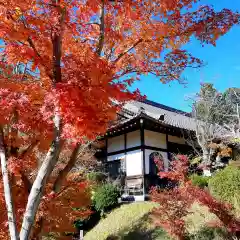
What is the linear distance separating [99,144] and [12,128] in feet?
47.0

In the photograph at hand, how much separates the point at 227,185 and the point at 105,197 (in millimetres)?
6402

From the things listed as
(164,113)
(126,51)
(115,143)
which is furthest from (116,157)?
(126,51)

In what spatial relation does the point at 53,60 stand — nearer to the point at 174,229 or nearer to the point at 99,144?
the point at 174,229

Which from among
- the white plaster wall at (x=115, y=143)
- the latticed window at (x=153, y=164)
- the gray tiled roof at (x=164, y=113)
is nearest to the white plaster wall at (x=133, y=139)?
the white plaster wall at (x=115, y=143)

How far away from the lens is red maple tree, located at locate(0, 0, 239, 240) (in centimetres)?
536

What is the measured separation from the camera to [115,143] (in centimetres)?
1995

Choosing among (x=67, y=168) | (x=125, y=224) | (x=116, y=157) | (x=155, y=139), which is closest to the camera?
(x=67, y=168)

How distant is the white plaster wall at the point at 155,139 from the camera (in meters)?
18.4

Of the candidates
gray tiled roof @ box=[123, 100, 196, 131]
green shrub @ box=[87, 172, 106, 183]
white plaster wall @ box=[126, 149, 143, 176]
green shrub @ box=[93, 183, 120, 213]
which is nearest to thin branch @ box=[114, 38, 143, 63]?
green shrub @ box=[93, 183, 120, 213]

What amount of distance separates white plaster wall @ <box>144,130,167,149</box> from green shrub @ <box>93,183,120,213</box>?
10.8ft

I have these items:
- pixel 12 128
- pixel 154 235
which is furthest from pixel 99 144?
pixel 12 128

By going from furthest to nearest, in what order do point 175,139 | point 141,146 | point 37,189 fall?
point 175,139 → point 141,146 → point 37,189

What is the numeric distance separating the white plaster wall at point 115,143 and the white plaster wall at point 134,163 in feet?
3.11

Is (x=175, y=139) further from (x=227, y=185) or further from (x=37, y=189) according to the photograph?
(x=37, y=189)
